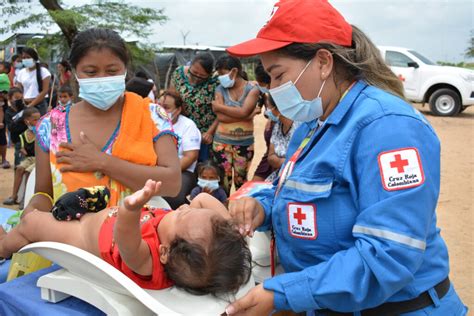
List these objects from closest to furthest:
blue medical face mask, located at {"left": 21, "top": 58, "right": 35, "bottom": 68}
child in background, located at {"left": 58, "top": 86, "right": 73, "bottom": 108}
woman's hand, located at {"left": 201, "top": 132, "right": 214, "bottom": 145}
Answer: woman's hand, located at {"left": 201, "top": 132, "right": 214, "bottom": 145} → child in background, located at {"left": 58, "top": 86, "right": 73, "bottom": 108} → blue medical face mask, located at {"left": 21, "top": 58, "right": 35, "bottom": 68}

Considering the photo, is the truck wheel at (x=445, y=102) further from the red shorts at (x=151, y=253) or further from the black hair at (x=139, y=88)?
the red shorts at (x=151, y=253)

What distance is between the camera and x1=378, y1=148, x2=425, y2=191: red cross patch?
130cm

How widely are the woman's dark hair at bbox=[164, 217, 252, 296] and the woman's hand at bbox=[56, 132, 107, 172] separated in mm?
581

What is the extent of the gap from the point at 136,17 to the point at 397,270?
11.8m

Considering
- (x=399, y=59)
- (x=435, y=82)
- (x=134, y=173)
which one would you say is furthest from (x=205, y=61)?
(x=399, y=59)

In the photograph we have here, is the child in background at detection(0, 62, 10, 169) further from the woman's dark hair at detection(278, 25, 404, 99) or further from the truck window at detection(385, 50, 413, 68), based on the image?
the truck window at detection(385, 50, 413, 68)

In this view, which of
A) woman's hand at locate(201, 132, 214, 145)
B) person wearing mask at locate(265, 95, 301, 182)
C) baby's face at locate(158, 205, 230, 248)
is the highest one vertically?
baby's face at locate(158, 205, 230, 248)

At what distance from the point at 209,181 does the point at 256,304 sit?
11.6 feet

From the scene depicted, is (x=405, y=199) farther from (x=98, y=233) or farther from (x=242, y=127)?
(x=242, y=127)

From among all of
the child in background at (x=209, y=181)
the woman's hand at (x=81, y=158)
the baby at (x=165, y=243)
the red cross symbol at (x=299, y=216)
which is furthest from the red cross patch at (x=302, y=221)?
the child in background at (x=209, y=181)

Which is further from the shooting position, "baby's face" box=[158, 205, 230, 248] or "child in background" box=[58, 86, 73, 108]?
"child in background" box=[58, 86, 73, 108]

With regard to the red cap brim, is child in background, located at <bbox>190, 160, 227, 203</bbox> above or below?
below

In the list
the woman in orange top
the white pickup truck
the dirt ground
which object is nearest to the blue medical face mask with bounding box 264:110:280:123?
the dirt ground

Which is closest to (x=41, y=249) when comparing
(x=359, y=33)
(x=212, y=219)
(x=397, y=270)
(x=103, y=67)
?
(x=212, y=219)
